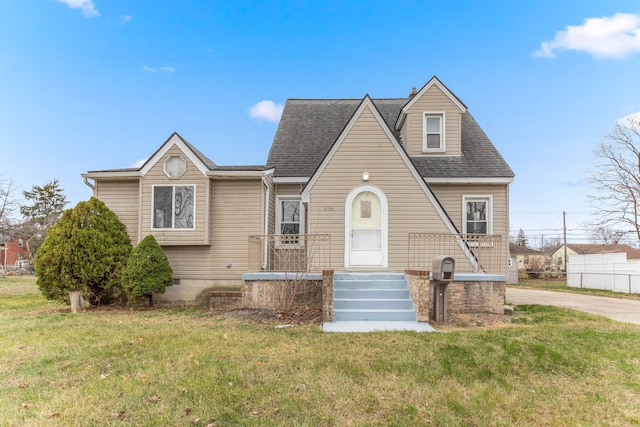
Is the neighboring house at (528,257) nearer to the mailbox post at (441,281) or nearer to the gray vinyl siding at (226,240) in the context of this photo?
the mailbox post at (441,281)

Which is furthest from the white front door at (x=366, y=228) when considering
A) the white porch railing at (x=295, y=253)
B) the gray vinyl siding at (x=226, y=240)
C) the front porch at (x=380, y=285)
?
the gray vinyl siding at (x=226, y=240)

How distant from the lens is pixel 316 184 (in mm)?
10891

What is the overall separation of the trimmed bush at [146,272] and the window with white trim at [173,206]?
80cm

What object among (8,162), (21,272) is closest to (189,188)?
(8,162)

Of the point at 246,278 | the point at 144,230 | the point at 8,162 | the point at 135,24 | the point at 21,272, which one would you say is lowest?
the point at 21,272

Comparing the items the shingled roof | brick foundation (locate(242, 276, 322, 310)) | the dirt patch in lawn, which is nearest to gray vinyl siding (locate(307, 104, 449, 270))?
brick foundation (locate(242, 276, 322, 310))

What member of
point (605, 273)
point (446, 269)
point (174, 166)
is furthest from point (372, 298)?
point (605, 273)

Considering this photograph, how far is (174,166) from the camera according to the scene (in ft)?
37.3

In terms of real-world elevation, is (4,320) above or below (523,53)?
below

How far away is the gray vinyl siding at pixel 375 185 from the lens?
35.0 ft

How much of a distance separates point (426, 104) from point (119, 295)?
11.7 metres

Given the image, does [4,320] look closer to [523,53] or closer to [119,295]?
[119,295]

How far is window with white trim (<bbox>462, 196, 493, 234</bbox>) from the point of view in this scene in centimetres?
1253

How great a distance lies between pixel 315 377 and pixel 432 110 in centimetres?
1101
